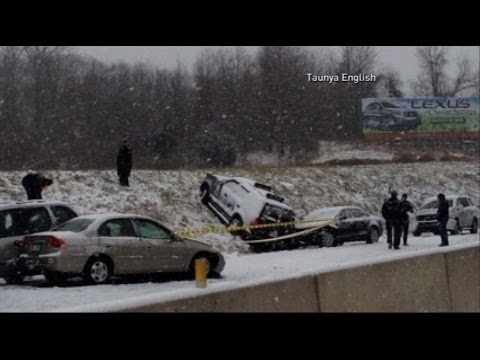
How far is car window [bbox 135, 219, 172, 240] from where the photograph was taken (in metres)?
13.1

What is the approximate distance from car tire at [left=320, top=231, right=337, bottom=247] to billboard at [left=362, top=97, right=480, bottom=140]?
308 centimetres

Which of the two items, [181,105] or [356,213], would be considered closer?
[181,105]

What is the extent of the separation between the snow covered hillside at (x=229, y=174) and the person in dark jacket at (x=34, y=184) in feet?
0.65

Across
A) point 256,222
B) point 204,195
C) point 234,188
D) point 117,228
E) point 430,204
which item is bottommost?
point 430,204

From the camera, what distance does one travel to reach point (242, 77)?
766 inches

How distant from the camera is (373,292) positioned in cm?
773

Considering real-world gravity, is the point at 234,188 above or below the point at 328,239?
above

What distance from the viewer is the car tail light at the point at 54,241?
1185 centimetres

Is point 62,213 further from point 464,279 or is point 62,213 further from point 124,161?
point 464,279

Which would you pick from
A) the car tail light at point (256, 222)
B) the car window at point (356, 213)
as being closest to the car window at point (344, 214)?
the car window at point (356, 213)

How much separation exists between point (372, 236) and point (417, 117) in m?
3.82

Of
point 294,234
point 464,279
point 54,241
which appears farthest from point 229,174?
point 464,279
